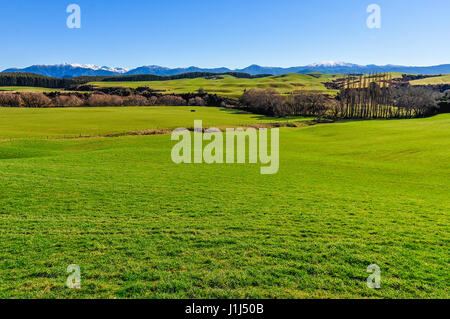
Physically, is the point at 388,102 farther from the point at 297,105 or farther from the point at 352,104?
the point at 297,105

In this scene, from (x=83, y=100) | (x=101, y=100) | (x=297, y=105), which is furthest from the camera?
(x=101, y=100)

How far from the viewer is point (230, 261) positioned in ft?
36.4

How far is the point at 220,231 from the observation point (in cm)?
1416

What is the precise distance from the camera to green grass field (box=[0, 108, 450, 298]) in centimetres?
957

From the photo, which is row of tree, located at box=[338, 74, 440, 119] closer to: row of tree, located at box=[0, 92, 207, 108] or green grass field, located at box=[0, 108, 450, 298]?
row of tree, located at box=[0, 92, 207, 108]

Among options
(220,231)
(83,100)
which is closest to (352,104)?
(220,231)

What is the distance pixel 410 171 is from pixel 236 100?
446ft

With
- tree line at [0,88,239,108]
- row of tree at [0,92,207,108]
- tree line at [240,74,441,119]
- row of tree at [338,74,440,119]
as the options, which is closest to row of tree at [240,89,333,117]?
tree line at [240,74,441,119]

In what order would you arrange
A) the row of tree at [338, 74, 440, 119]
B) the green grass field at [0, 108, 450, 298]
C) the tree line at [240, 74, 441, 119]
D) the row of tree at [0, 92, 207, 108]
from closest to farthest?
1. the green grass field at [0, 108, 450, 298]
2. the row of tree at [338, 74, 440, 119]
3. the tree line at [240, 74, 441, 119]
4. the row of tree at [0, 92, 207, 108]

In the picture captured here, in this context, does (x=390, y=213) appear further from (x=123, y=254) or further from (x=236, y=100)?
(x=236, y=100)

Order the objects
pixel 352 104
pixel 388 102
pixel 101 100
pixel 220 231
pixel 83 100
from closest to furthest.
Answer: pixel 220 231 < pixel 352 104 < pixel 388 102 < pixel 83 100 < pixel 101 100

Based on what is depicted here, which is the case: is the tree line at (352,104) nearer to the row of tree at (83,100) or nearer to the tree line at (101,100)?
the tree line at (101,100)

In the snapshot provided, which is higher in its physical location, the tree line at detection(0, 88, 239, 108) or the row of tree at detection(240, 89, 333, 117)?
the tree line at detection(0, 88, 239, 108)
